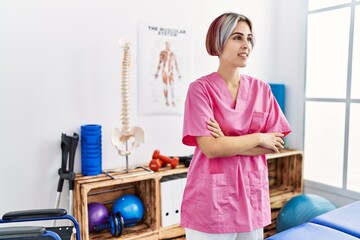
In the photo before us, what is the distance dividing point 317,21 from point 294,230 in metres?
2.06

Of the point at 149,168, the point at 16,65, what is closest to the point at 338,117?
the point at 149,168

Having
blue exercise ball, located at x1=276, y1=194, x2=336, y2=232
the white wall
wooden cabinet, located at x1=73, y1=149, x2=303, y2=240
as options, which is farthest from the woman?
blue exercise ball, located at x1=276, y1=194, x2=336, y2=232

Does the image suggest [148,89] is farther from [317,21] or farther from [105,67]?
[317,21]

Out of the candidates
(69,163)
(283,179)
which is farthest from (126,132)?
(283,179)

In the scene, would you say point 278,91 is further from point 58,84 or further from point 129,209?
point 58,84

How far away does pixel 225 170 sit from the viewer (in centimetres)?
136

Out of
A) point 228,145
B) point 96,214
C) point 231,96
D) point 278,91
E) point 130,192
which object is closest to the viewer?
point 228,145

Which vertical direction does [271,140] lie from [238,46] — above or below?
below

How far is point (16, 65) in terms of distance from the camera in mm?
2004

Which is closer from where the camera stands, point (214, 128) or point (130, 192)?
point (214, 128)

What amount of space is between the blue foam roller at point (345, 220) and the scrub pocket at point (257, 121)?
770 mm

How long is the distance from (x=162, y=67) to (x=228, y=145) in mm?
1413

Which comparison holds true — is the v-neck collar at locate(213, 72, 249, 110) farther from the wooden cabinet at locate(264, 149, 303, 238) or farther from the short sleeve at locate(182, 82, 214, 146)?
the wooden cabinet at locate(264, 149, 303, 238)

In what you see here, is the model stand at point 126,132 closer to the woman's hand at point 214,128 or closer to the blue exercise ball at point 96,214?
the blue exercise ball at point 96,214
